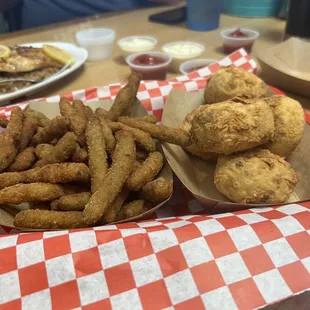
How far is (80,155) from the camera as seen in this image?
127 cm

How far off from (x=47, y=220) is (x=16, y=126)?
47 centimetres

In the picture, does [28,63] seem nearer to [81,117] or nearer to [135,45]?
[135,45]

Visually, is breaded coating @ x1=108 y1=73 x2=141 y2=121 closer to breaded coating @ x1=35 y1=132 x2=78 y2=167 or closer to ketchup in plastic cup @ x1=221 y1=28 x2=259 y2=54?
breaded coating @ x1=35 y1=132 x2=78 y2=167

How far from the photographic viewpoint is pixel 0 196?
115 centimetres

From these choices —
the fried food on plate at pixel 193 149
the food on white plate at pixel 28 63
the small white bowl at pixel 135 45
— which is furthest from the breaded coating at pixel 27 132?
the small white bowl at pixel 135 45

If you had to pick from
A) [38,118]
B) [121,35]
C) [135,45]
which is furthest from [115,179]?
[121,35]

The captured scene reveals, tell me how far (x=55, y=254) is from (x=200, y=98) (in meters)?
1.03

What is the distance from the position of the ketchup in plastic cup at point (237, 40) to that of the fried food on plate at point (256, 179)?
156 centimetres

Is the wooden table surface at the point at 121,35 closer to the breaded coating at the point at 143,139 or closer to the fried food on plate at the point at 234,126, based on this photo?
the breaded coating at the point at 143,139

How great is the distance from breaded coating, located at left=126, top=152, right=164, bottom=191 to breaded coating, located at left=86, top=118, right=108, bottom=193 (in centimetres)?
9

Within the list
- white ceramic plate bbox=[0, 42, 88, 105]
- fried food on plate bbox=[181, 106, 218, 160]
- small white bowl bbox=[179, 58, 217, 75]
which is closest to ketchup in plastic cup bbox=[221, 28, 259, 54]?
small white bowl bbox=[179, 58, 217, 75]

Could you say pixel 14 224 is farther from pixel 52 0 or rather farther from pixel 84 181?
pixel 52 0

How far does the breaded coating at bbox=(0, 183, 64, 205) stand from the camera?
1.15 meters

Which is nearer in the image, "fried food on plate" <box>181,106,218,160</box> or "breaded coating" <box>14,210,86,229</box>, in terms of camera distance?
"breaded coating" <box>14,210,86,229</box>
